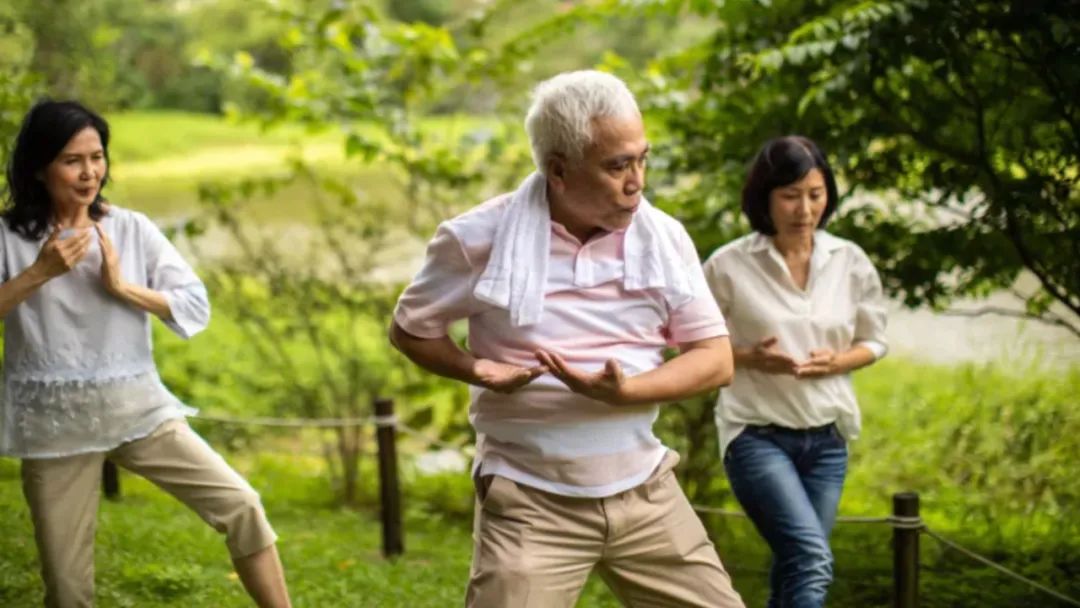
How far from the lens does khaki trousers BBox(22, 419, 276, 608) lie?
4508 mm

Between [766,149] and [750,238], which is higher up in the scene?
[766,149]

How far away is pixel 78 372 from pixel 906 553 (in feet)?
8.98

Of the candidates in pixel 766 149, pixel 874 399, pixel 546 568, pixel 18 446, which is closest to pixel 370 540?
A: pixel 18 446

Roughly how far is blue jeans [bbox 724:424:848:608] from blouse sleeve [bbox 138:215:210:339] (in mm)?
1773

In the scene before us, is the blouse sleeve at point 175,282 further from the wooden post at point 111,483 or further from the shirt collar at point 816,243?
the wooden post at point 111,483

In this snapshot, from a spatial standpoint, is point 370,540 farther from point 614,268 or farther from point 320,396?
point 614,268

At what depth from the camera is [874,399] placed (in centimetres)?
1191

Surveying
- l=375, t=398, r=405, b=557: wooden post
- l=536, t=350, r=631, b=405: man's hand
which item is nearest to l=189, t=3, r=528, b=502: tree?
l=375, t=398, r=405, b=557: wooden post

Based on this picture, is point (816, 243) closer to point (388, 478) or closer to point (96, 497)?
point (96, 497)

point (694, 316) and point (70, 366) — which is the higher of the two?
point (694, 316)

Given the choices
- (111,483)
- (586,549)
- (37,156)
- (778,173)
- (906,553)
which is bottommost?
(111,483)

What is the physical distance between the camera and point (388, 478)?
7238 mm

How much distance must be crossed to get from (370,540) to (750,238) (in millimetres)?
3881

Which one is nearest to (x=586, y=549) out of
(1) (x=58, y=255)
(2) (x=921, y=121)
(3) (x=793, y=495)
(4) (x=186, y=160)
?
(3) (x=793, y=495)
